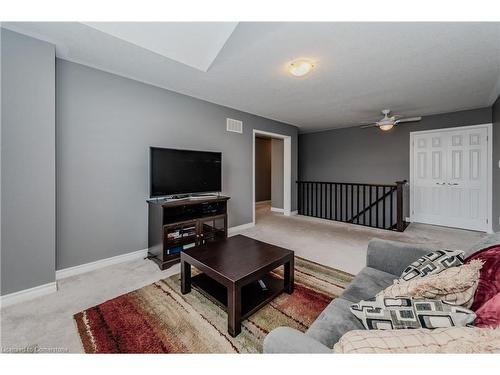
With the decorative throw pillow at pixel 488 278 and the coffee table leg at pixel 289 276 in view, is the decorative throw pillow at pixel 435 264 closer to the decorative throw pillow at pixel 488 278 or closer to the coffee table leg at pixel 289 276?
the decorative throw pillow at pixel 488 278

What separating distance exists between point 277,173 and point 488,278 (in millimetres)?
5575

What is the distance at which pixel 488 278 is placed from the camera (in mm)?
921

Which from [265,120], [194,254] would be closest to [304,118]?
[265,120]

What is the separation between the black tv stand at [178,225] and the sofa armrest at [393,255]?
6.91 feet

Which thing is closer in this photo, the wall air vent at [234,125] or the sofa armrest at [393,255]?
the sofa armrest at [393,255]

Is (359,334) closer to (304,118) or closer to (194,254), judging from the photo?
(194,254)

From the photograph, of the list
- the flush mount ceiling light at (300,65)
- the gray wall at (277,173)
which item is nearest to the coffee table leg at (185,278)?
the flush mount ceiling light at (300,65)

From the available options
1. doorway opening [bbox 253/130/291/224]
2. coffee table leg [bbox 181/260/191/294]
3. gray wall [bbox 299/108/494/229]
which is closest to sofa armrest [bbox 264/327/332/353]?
coffee table leg [bbox 181/260/191/294]

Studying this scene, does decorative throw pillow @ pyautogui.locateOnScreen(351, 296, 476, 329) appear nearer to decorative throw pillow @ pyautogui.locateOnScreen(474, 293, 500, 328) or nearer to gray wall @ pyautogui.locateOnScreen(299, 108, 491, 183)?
decorative throw pillow @ pyautogui.locateOnScreen(474, 293, 500, 328)

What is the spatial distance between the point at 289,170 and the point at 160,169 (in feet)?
12.3

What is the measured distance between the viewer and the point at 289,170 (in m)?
5.83

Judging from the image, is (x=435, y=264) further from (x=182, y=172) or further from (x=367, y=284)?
(x=182, y=172)

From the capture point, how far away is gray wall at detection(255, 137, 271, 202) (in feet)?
25.8

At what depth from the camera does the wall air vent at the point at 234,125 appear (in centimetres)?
406
